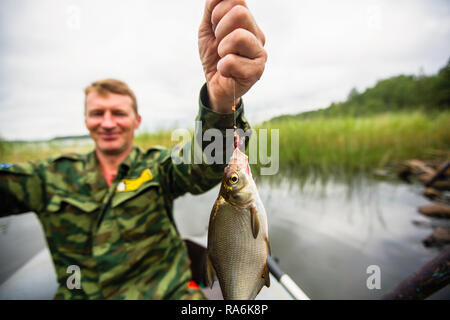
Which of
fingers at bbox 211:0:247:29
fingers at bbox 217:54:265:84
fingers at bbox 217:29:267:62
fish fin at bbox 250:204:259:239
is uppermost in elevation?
fingers at bbox 211:0:247:29

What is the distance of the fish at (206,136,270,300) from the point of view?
994mm

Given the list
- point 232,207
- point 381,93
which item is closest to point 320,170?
point 232,207

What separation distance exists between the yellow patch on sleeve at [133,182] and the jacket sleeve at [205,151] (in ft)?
1.20

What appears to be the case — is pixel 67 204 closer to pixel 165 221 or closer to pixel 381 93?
pixel 165 221

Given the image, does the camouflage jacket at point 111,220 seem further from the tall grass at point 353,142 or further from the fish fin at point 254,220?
the tall grass at point 353,142

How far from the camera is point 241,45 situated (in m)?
1.01

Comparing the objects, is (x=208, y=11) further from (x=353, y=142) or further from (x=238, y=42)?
(x=353, y=142)

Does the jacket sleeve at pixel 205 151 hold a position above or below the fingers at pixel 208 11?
below

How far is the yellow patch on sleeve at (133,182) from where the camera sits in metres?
2.18

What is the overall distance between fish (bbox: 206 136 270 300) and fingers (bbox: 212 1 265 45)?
2.02ft

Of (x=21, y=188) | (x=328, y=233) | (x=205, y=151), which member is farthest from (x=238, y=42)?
(x=328, y=233)
